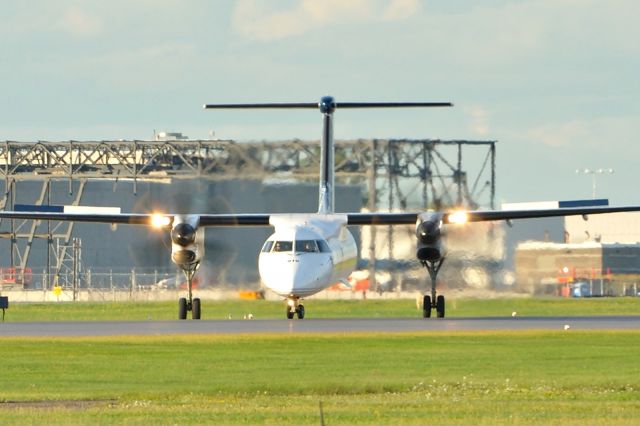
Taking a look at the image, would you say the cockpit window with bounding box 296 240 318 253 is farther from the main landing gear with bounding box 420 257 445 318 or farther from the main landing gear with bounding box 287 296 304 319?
the main landing gear with bounding box 420 257 445 318

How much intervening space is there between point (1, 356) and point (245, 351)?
4860 millimetres

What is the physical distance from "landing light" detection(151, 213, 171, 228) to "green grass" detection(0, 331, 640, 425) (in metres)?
13.1

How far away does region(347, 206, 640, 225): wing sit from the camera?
47.2 metres

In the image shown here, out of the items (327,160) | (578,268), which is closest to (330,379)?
(327,160)

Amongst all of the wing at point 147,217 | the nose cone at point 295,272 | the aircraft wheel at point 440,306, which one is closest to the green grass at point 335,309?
the aircraft wheel at point 440,306

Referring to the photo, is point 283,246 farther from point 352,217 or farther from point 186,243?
point 352,217

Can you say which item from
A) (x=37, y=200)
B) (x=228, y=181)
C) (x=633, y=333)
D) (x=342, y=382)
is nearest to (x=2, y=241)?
(x=37, y=200)

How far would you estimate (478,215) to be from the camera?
48094mm

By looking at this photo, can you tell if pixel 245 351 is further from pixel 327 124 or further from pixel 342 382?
pixel 327 124

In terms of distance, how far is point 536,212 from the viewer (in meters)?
48.2

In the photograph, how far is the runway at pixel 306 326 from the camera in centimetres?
3822

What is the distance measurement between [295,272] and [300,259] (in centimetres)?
55

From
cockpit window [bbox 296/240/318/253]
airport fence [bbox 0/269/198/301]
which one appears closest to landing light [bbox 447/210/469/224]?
cockpit window [bbox 296/240/318/253]

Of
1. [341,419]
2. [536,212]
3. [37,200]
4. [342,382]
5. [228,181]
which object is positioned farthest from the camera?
[37,200]
